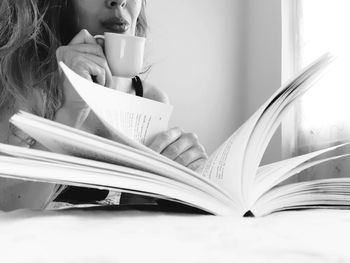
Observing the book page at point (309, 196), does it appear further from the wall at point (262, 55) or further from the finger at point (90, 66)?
the wall at point (262, 55)

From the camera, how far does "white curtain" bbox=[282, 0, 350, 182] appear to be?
2324mm

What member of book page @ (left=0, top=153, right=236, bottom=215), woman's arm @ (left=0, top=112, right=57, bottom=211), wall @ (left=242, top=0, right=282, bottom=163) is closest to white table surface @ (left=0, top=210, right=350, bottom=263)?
book page @ (left=0, top=153, right=236, bottom=215)

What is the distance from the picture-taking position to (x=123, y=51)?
89 centimetres

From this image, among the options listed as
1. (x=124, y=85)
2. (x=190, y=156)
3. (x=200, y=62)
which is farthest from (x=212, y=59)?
(x=190, y=156)

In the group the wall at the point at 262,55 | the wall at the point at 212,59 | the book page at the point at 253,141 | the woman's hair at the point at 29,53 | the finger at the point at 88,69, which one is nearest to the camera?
the book page at the point at 253,141

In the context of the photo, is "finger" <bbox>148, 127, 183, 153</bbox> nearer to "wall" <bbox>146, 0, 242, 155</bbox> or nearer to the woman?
the woman

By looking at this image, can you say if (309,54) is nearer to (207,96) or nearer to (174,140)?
(207,96)

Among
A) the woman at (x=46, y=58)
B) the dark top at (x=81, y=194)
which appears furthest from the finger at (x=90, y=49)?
the dark top at (x=81, y=194)

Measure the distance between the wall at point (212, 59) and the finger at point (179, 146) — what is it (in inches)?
86.5

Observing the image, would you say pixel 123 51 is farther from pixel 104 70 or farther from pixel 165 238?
pixel 165 238

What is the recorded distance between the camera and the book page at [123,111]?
0.51 meters

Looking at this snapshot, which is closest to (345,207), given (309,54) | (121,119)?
(121,119)

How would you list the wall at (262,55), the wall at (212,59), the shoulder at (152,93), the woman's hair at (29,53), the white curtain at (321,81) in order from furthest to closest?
1. the wall at (212,59)
2. the wall at (262,55)
3. the white curtain at (321,81)
4. the shoulder at (152,93)
5. the woman's hair at (29,53)

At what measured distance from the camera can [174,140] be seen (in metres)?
0.78
